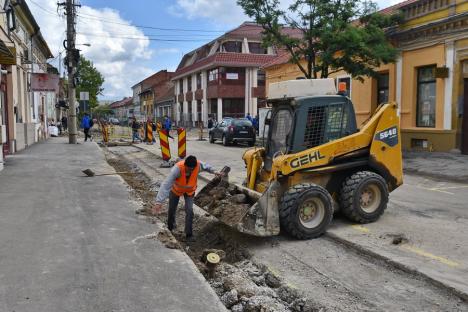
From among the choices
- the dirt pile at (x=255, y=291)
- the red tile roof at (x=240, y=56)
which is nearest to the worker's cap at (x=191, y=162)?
the dirt pile at (x=255, y=291)

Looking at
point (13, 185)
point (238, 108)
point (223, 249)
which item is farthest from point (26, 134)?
point (238, 108)

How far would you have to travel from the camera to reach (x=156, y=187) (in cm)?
1262

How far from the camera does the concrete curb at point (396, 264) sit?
16.3ft

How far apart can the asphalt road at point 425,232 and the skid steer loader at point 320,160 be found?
0.45m

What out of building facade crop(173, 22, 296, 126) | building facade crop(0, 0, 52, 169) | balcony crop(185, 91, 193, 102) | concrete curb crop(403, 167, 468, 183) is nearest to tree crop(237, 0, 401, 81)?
concrete curb crop(403, 167, 468, 183)

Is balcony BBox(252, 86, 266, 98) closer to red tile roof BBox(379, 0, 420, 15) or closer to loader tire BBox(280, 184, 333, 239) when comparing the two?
red tile roof BBox(379, 0, 420, 15)

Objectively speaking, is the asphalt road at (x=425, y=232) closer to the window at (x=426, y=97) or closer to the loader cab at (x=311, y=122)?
the loader cab at (x=311, y=122)

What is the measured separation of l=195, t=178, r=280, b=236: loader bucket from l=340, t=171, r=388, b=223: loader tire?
4.10 feet

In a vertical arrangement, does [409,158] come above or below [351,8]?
below

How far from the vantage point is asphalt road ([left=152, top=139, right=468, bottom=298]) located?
18.7ft

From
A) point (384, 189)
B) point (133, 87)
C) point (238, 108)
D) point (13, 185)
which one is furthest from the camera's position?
point (133, 87)

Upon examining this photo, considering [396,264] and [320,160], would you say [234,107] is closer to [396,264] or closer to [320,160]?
[320,160]

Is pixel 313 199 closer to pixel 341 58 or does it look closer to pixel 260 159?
pixel 260 159

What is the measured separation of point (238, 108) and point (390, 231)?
4461 cm
